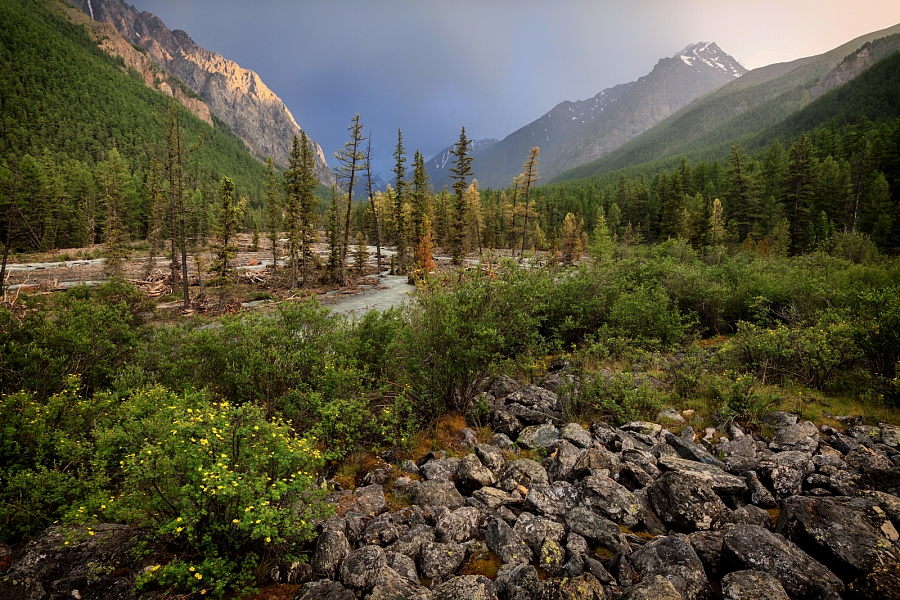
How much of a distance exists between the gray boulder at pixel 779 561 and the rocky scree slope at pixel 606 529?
0.01 m

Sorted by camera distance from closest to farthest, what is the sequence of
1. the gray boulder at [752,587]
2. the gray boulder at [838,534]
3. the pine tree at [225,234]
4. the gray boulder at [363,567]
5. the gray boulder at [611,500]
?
1. the gray boulder at [752,587]
2. the gray boulder at [838,534]
3. the gray boulder at [363,567]
4. the gray boulder at [611,500]
5. the pine tree at [225,234]

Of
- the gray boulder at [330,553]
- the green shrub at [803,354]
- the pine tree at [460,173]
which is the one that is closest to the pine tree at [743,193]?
the pine tree at [460,173]

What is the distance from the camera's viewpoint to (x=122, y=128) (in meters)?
127

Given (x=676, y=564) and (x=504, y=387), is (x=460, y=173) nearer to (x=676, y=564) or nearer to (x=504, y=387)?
(x=504, y=387)

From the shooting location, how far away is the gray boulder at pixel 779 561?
357cm

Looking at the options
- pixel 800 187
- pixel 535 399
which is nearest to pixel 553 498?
pixel 535 399

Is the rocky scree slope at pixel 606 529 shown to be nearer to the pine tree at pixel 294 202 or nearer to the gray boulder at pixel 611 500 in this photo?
the gray boulder at pixel 611 500

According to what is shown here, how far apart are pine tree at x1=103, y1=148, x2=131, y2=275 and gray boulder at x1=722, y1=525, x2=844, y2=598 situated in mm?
46856

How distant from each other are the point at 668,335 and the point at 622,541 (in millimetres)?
9851

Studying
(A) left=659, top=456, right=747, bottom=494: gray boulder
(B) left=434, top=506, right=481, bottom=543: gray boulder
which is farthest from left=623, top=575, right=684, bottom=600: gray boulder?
(A) left=659, top=456, right=747, bottom=494: gray boulder

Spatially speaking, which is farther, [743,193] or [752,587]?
[743,193]

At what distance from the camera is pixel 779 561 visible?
3789 millimetres

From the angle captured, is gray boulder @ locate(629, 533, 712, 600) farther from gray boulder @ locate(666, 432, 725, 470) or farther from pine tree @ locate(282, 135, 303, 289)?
pine tree @ locate(282, 135, 303, 289)

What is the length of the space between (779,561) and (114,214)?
234 ft
